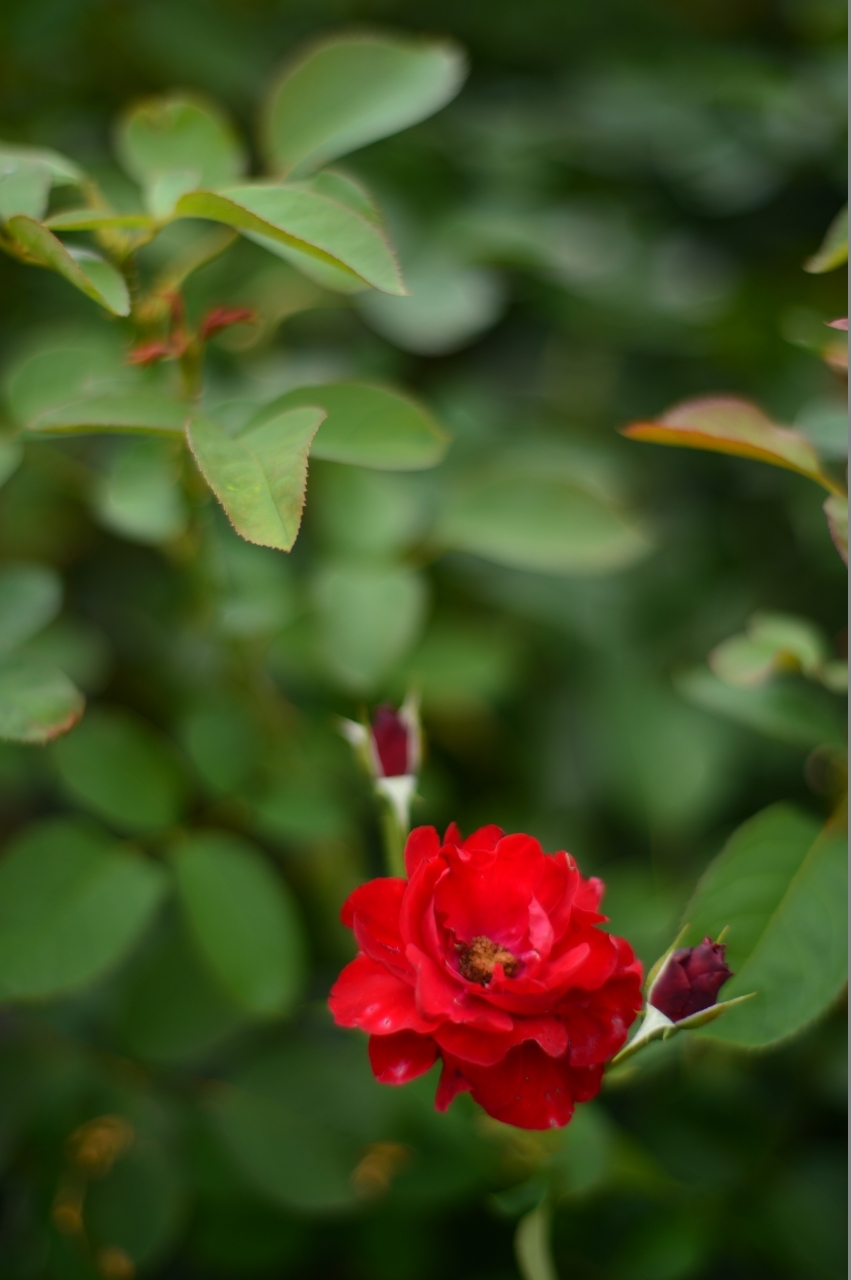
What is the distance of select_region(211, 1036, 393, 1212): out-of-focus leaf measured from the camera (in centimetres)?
83

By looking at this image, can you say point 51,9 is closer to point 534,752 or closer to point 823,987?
point 534,752

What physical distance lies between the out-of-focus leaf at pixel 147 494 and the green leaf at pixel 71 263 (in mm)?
183

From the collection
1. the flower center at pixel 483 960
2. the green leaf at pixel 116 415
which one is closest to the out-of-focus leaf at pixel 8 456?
the green leaf at pixel 116 415

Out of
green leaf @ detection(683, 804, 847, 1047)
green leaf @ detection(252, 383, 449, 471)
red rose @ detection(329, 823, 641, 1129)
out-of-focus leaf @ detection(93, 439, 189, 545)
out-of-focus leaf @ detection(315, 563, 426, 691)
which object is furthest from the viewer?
out-of-focus leaf @ detection(315, 563, 426, 691)

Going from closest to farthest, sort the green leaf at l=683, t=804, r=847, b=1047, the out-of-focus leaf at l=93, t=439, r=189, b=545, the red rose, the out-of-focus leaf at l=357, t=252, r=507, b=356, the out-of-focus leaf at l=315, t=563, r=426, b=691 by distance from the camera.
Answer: the red rose
the green leaf at l=683, t=804, r=847, b=1047
the out-of-focus leaf at l=93, t=439, r=189, b=545
the out-of-focus leaf at l=315, t=563, r=426, b=691
the out-of-focus leaf at l=357, t=252, r=507, b=356

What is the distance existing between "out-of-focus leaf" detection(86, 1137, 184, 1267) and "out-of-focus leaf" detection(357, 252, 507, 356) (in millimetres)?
778

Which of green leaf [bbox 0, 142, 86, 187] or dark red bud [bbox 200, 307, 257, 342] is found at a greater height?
green leaf [bbox 0, 142, 86, 187]

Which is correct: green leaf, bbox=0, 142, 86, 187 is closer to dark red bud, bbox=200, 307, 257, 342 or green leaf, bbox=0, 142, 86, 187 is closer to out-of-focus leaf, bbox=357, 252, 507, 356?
dark red bud, bbox=200, 307, 257, 342

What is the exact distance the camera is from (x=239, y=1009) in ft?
2.91

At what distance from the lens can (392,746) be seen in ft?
1.90

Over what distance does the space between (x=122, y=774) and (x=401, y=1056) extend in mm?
448

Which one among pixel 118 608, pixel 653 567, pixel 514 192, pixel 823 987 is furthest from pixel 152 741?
pixel 514 192

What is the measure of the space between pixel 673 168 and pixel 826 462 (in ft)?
2.22

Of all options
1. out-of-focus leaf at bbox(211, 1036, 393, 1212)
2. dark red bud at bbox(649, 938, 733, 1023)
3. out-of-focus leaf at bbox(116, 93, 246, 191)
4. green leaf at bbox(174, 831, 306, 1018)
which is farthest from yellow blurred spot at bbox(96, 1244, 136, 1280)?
out-of-focus leaf at bbox(116, 93, 246, 191)
